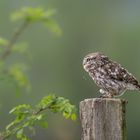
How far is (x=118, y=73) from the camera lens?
30.1 ft

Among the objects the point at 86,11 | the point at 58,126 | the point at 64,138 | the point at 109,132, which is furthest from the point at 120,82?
the point at 86,11

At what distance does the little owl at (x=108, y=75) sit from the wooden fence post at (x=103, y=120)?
1434 mm

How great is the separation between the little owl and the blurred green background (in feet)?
82.5

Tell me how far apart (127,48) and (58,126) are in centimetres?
731

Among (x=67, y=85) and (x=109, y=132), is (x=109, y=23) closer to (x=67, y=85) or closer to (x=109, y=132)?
(x=67, y=85)

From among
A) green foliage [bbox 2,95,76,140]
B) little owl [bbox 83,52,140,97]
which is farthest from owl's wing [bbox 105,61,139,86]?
green foliage [bbox 2,95,76,140]

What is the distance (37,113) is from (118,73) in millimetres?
1772

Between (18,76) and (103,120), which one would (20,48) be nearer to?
(18,76)

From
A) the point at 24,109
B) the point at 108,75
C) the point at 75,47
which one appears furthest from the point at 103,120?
the point at 75,47

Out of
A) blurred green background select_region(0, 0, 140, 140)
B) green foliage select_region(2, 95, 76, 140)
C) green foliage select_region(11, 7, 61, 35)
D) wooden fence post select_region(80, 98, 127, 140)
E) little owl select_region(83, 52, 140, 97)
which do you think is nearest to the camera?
wooden fence post select_region(80, 98, 127, 140)

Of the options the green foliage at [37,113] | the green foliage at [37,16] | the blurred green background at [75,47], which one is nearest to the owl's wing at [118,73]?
the green foliage at [37,16]

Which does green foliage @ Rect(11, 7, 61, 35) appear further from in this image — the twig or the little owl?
the little owl

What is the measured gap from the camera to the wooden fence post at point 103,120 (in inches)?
289

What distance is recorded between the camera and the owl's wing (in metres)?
9.05
